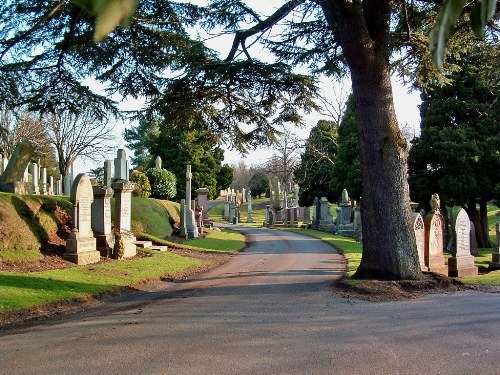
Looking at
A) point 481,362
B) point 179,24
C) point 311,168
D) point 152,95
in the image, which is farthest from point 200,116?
point 311,168

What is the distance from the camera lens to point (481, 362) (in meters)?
5.44

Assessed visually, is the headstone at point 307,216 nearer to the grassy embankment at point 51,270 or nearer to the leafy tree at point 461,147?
the leafy tree at point 461,147

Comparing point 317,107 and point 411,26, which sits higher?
point 411,26

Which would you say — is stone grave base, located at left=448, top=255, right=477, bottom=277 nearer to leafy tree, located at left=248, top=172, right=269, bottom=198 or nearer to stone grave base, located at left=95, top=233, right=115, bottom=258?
stone grave base, located at left=95, top=233, right=115, bottom=258

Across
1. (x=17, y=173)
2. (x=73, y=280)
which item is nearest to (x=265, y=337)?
(x=73, y=280)

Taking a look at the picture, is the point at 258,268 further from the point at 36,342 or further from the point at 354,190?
the point at 354,190

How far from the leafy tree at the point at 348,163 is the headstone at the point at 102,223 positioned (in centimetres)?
2323

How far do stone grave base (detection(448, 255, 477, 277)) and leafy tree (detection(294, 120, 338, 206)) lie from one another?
31171 millimetres

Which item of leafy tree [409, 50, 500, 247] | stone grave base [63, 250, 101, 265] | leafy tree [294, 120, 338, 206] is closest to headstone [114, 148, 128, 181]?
stone grave base [63, 250, 101, 265]

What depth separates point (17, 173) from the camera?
53.5 feet

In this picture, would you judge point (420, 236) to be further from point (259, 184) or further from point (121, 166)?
point (259, 184)

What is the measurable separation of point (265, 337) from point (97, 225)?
10.5m

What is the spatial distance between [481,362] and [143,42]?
9.54m

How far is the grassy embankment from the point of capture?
9.66 m
